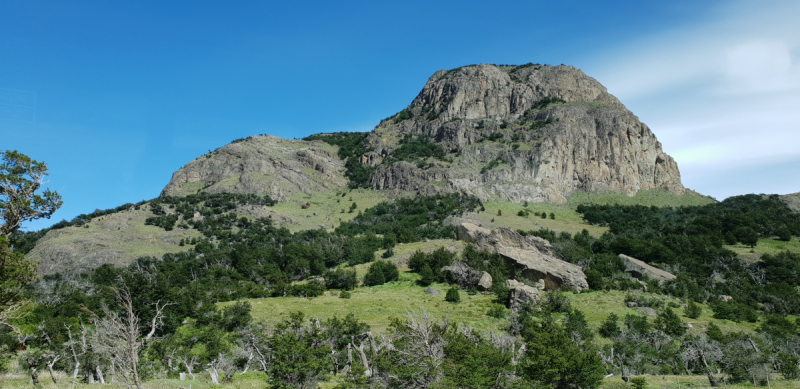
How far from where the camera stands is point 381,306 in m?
58.3

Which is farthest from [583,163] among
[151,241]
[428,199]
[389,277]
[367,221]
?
[151,241]

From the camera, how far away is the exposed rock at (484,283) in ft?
223

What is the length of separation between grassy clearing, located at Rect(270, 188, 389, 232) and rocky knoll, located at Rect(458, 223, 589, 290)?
62.5 meters

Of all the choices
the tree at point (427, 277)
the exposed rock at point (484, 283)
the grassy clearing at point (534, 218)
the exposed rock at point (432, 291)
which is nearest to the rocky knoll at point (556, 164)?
the grassy clearing at point (534, 218)

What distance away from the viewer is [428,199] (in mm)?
156375

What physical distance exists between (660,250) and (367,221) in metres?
82.3

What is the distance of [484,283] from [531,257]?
12143 mm

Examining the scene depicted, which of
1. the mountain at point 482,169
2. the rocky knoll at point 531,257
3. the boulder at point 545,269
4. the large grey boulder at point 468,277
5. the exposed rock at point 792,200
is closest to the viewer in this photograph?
the boulder at point 545,269

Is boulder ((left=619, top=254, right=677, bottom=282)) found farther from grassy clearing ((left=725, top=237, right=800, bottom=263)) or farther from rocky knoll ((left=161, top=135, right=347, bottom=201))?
rocky knoll ((left=161, top=135, right=347, bottom=201))

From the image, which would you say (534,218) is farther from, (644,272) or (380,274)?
(380,274)

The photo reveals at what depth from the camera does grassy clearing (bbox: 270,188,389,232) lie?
475 ft

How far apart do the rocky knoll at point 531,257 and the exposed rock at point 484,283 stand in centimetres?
626

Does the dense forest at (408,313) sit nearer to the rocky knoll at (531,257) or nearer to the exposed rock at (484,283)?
the exposed rock at (484,283)

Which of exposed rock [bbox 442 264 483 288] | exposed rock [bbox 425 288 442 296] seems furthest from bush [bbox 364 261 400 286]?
exposed rock [bbox 425 288 442 296]
